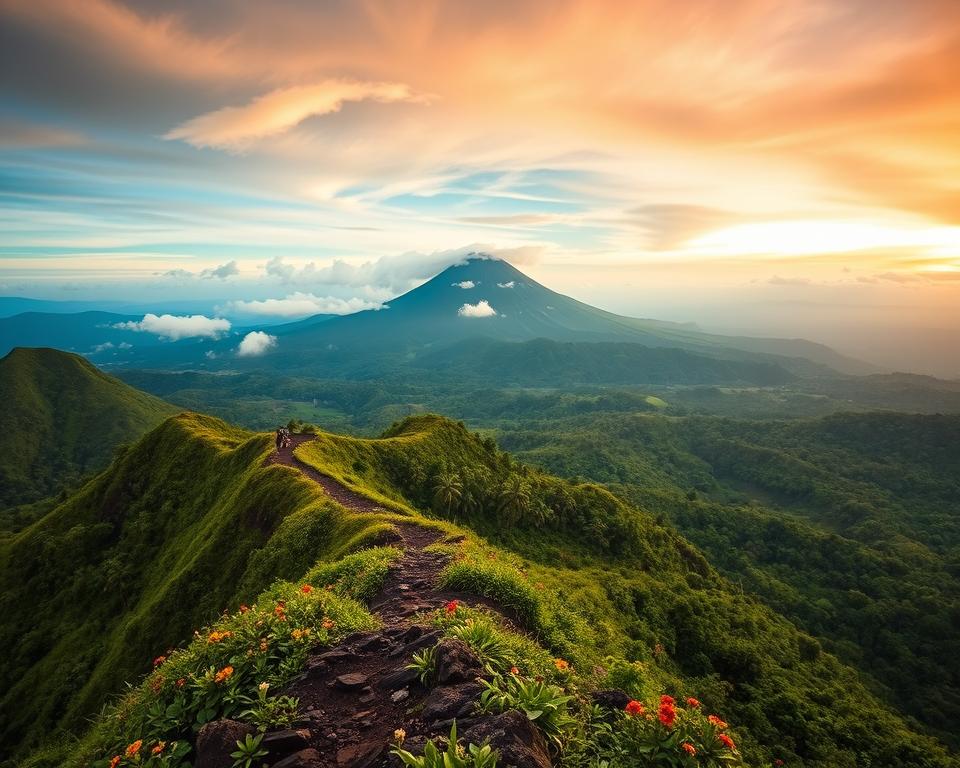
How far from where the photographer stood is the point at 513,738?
5.67 meters

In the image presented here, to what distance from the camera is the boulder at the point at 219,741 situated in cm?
628

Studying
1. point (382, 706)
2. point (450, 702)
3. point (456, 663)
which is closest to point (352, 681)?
point (382, 706)

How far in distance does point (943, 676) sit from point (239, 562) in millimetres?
98818

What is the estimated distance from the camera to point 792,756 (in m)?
27.2

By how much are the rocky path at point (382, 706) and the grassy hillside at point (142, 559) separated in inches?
548

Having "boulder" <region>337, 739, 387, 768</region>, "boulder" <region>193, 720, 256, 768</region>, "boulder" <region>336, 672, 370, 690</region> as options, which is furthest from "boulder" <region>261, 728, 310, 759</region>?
"boulder" <region>336, 672, 370, 690</region>

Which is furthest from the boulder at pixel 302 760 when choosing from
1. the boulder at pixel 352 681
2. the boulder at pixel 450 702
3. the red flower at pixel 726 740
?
the red flower at pixel 726 740

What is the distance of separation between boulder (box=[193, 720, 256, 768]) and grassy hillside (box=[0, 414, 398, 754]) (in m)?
15.7

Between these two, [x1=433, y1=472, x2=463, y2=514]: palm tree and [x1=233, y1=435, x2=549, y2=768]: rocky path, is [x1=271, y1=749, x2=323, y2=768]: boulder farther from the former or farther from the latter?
[x1=433, y1=472, x2=463, y2=514]: palm tree

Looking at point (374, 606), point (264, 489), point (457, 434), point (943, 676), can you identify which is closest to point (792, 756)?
point (374, 606)

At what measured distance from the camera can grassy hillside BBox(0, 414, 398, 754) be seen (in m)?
28.7

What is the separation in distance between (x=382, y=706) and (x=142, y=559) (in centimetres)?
4800

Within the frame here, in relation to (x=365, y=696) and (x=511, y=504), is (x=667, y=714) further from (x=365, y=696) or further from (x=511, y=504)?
(x=511, y=504)

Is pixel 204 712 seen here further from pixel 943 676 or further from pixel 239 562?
pixel 943 676
